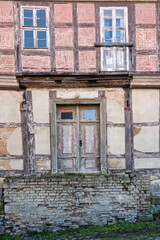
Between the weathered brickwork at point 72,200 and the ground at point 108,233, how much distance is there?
0.57 ft

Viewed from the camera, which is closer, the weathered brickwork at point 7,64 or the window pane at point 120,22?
the weathered brickwork at point 7,64

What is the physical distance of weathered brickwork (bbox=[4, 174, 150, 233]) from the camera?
6.63m

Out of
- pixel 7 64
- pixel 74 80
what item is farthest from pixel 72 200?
pixel 7 64

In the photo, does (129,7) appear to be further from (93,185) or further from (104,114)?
(93,185)

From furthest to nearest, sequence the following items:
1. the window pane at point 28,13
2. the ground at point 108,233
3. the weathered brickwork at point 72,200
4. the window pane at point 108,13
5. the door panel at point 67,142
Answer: the door panel at point 67,142, the window pane at point 108,13, the window pane at point 28,13, the weathered brickwork at point 72,200, the ground at point 108,233

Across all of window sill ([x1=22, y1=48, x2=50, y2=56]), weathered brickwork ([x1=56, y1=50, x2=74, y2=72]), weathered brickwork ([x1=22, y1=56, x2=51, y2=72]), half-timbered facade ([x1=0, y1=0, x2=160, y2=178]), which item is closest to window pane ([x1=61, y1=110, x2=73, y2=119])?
half-timbered facade ([x1=0, y1=0, x2=160, y2=178])

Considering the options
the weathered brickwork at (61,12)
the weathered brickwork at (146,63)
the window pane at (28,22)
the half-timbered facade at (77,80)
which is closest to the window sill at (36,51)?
the half-timbered facade at (77,80)

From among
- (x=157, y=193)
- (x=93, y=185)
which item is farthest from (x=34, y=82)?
(x=157, y=193)

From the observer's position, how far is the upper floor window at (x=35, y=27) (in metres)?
7.09

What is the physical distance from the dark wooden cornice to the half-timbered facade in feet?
0.09

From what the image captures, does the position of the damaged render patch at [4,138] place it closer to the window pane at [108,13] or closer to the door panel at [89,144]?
the door panel at [89,144]

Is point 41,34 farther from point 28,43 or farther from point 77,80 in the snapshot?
point 77,80

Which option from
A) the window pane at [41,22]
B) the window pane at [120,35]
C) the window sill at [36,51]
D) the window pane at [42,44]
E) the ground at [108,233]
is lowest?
the ground at [108,233]

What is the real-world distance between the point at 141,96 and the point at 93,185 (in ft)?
9.78
